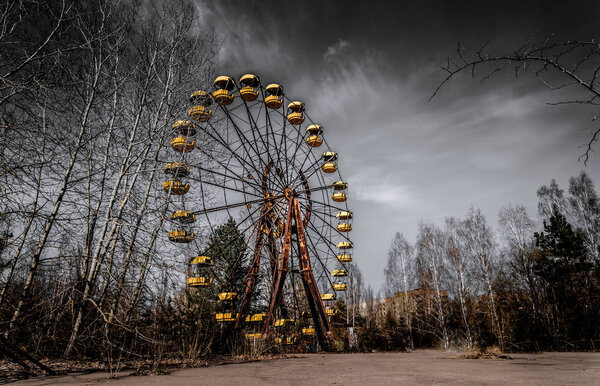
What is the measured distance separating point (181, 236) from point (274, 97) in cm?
764

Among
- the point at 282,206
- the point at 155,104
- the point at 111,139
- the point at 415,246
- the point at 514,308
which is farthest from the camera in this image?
the point at 415,246

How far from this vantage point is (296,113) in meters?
13.6

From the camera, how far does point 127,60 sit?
24.7ft

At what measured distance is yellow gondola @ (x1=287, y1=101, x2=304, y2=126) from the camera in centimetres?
1350

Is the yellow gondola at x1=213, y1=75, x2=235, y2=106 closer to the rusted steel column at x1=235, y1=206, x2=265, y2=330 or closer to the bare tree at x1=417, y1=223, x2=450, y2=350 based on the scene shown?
the rusted steel column at x1=235, y1=206, x2=265, y2=330

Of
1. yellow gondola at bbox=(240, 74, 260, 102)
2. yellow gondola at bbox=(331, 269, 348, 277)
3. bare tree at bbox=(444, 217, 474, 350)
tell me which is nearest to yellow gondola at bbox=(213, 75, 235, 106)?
yellow gondola at bbox=(240, 74, 260, 102)

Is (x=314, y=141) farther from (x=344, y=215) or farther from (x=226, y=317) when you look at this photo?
(x=226, y=317)

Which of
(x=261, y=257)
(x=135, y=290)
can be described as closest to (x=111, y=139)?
(x=135, y=290)

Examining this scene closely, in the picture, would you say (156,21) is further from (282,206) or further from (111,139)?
(282,206)

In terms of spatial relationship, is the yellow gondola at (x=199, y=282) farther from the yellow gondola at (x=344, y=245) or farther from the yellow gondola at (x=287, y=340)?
the yellow gondola at (x=344, y=245)

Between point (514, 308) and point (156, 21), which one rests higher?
point (156, 21)

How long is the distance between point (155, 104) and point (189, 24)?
2.31 m

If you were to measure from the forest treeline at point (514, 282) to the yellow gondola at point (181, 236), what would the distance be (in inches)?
420

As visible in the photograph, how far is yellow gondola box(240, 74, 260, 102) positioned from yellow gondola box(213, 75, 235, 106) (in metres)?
0.45
